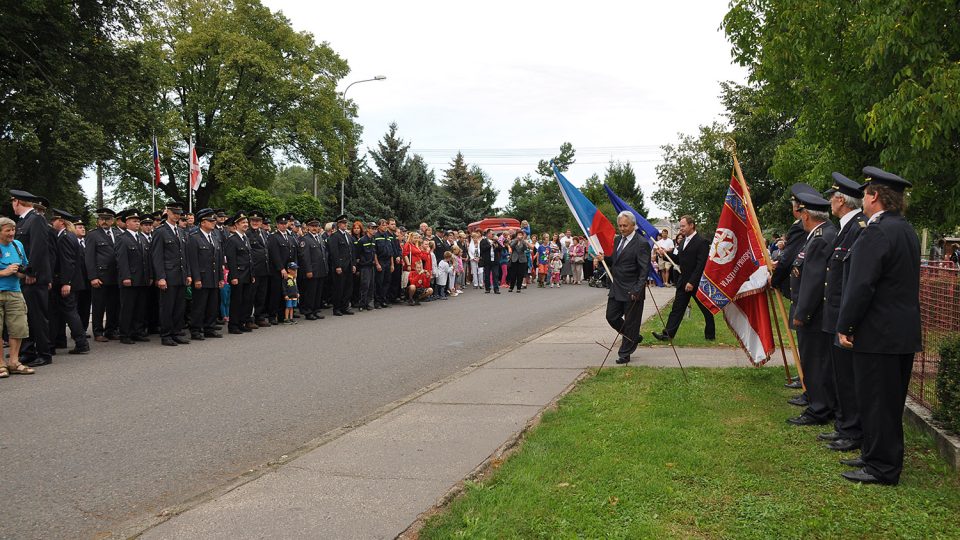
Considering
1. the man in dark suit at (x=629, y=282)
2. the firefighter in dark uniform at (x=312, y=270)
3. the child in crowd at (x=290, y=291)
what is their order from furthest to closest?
the firefighter in dark uniform at (x=312, y=270)
the child in crowd at (x=290, y=291)
the man in dark suit at (x=629, y=282)

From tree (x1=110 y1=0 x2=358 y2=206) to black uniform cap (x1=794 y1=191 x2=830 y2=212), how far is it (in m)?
38.2

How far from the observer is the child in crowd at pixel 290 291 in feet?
47.0

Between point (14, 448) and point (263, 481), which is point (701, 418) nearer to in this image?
point (263, 481)

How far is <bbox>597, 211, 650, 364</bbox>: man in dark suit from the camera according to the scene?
968 centimetres

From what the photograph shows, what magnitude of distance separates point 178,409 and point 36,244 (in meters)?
4.23

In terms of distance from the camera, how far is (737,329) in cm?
869

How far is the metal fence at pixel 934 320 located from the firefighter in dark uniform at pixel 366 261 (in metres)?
12.5

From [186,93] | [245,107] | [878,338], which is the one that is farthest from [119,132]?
[878,338]

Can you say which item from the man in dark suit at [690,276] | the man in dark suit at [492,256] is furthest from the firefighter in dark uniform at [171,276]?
the man in dark suit at [492,256]

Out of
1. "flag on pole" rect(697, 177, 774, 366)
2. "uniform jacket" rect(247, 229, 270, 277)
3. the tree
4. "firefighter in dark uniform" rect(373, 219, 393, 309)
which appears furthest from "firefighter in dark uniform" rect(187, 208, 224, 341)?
the tree

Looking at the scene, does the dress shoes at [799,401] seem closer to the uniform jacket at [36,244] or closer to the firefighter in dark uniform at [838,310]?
the firefighter in dark uniform at [838,310]

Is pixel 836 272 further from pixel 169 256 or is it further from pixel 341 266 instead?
pixel 341 266

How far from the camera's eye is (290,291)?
14.4 metres

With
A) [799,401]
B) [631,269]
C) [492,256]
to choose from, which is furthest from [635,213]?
[492,256]
